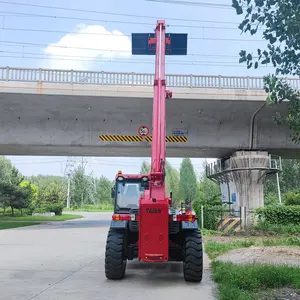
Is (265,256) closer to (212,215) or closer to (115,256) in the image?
(115,256)

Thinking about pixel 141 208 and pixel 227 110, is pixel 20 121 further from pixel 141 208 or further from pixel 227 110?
pixel 141 208

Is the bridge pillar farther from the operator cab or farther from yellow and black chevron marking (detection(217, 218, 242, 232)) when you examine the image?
the operator cab

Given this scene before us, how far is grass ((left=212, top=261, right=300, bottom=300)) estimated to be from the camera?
6520 mm

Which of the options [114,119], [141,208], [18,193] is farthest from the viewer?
[18,193]

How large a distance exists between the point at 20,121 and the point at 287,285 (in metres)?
17.2

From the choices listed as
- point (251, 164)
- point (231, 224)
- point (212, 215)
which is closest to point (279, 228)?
point (231, 224)

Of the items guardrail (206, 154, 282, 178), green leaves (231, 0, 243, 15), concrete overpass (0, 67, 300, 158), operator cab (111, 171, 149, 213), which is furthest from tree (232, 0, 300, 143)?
guardrail (206, 154, 282, 178)

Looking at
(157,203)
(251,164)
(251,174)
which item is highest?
(251,164)

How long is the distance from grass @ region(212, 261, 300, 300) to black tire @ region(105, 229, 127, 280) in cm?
208

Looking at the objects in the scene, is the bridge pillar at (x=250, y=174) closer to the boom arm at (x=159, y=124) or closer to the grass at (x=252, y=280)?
the boom arm at (x=159, y=124)

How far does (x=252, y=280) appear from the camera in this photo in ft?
23.7

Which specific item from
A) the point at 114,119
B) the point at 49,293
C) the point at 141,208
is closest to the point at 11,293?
the point at 49,293

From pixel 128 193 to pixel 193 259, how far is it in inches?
138

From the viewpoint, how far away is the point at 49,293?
7.07 m
